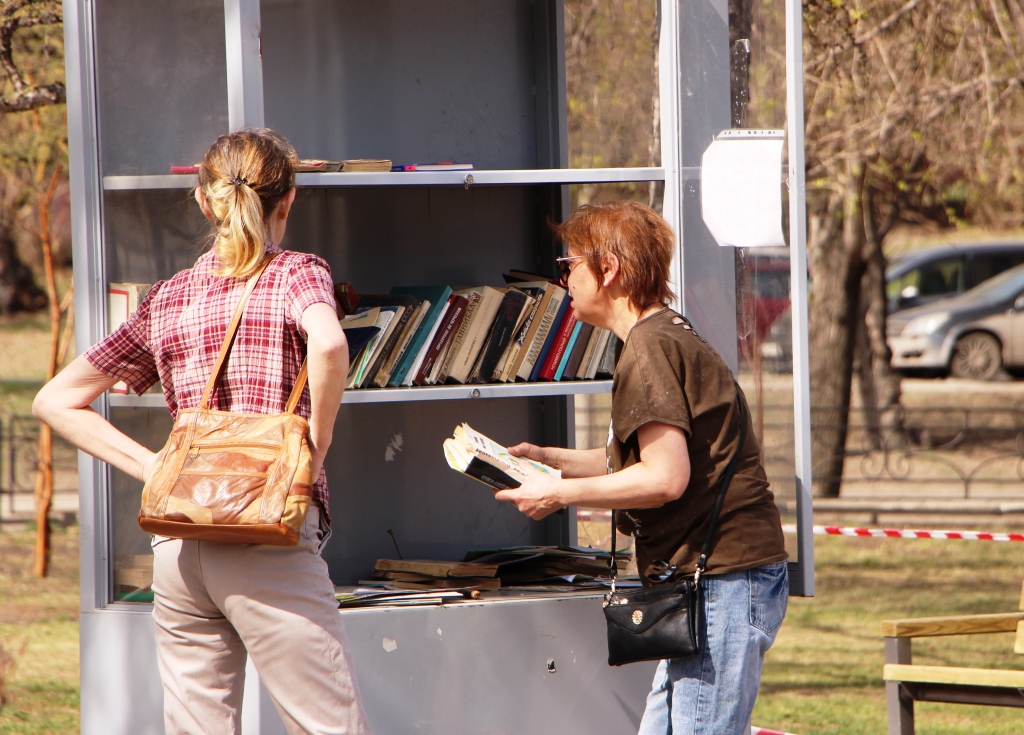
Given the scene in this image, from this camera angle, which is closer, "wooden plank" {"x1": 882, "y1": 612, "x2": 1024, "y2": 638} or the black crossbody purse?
the black crossbody purse

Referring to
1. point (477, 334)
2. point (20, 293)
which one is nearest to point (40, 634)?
point (477, 334)

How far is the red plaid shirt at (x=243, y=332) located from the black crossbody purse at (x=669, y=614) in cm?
75

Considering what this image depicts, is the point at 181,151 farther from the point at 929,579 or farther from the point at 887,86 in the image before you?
the point at 887,86

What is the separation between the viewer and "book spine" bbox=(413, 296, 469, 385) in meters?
3.74

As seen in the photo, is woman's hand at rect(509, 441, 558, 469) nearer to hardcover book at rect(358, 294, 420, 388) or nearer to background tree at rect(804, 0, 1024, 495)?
hardcover book at rect(358, 294, 420, 388)

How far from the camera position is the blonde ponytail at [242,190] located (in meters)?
2.79

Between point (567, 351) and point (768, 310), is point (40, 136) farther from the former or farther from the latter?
point (768, 310)

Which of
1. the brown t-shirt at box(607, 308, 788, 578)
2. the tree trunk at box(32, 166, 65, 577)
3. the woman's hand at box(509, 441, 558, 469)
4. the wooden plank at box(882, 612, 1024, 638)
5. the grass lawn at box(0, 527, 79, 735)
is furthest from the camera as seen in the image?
the tree trunk at box(32, 166, 65, 577)

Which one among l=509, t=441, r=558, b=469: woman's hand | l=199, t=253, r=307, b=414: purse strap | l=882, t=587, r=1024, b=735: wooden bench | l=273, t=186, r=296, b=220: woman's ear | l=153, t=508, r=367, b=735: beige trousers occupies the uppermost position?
l=273, t=186, r=296, b=220: woman's ear

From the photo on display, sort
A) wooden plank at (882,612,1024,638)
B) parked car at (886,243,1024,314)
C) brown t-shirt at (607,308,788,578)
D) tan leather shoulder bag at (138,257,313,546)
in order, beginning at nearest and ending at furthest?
tan leather shoulder bag at (138,257,313,546)
brown t-shirt at (607,308,788,578)
wooden plank at (882,612,1024,638)
parked car at (886,243,1024,314)

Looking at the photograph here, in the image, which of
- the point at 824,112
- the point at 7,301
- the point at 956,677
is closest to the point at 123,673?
the point at 956,677

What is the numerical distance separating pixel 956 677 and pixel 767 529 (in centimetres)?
139

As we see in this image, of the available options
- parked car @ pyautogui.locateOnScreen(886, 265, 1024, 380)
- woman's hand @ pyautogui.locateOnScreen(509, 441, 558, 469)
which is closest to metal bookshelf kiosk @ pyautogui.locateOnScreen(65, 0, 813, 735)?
woman's hand @ pyautogui.locateOnScreen(509, 441, 558, 469)

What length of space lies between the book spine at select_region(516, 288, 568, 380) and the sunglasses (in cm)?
6
